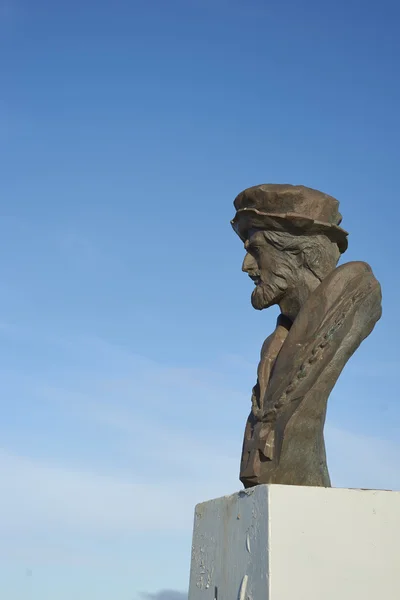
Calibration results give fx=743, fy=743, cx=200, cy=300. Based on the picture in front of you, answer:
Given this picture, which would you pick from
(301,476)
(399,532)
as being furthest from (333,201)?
(399,532)

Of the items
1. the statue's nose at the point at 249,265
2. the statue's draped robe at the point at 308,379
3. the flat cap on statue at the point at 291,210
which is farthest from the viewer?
the statue's nose at the point at 249,265

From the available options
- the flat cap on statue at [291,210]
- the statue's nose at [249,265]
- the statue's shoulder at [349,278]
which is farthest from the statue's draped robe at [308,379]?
the statue's nose at [249,265]

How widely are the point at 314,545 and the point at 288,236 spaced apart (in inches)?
86.2

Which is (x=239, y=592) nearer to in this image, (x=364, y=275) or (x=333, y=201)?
(x=364, y=275)

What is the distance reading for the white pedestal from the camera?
3.81 m

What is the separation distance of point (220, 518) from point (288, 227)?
2.02 metres

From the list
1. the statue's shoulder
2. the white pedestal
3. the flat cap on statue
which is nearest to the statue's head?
the flat cap on statue

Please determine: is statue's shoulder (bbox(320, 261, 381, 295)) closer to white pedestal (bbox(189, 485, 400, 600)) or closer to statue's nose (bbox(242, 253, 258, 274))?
statue's nose (bbox(242, 253, 258, 274))

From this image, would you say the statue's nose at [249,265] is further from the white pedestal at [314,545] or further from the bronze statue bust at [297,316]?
the white pedestal at [314,545]

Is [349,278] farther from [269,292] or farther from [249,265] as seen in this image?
[249,265]

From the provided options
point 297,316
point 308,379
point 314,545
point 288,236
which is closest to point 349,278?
point 297,316

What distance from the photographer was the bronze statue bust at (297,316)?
4.62 m

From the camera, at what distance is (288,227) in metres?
5.20

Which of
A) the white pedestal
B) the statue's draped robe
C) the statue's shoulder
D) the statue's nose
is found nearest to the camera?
the white pedestal
